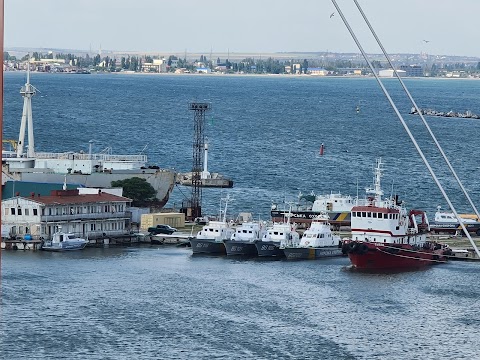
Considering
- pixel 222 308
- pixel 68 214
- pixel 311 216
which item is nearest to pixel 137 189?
pixel 311 216

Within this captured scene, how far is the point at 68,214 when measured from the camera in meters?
33.0

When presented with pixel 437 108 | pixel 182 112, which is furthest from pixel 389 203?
pixel 437 108

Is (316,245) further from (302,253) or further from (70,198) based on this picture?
(70,198)

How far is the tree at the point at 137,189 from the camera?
39.2 metres

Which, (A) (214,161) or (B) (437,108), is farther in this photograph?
(B) (437,108)

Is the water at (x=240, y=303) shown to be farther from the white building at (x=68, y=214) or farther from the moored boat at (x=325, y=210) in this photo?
the moored boat at (x=325, y=210)

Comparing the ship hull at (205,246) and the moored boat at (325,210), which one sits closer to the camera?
the ship hull at (205,246)

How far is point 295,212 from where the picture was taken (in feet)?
126

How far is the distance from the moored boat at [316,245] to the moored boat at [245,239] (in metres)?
1.01

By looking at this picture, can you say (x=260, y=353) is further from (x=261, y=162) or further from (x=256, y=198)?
(x=261, y=162)

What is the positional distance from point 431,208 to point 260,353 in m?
25.1

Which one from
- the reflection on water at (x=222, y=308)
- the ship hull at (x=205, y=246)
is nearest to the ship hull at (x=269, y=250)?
the reflection on water at (x=222, y=308)

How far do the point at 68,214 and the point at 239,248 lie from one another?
15.3ft

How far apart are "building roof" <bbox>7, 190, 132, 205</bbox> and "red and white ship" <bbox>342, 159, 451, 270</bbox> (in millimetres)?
6985
